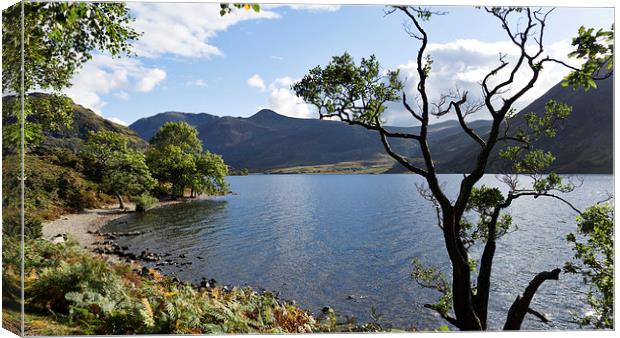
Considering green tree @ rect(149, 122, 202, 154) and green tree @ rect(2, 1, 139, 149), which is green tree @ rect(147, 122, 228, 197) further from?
green tree @ rect(2, 1, 139, 149)

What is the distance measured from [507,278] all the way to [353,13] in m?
23.2

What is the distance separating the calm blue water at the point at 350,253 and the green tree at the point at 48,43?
16.0m

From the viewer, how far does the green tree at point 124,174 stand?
51194 millimetres

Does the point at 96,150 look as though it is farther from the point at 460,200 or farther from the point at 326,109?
the point at 460,200

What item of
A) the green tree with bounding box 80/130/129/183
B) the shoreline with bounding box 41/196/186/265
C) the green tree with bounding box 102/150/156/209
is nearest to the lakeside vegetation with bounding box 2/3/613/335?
the shoreline with bounding box 41/196/186/265

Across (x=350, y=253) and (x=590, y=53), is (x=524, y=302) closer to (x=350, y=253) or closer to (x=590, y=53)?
(x=590, y=53)

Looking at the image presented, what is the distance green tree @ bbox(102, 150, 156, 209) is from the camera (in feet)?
168

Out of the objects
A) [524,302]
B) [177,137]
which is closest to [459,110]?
[524,302]

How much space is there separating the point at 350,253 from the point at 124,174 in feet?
104

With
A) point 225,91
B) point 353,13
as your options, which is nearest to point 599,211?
point 353,13

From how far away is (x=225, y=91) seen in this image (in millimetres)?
15562

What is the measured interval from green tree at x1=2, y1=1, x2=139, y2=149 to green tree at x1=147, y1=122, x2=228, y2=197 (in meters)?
50.4

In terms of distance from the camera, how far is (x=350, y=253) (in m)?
35.8

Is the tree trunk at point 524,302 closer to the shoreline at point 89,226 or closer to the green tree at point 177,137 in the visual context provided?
the shoreline at point 89,226
